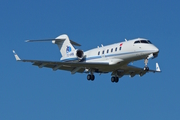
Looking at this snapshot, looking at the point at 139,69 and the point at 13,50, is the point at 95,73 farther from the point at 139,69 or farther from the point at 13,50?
the point at 13,50

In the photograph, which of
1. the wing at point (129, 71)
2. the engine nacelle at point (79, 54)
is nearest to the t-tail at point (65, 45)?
the engine nacelle at point (79, 54)

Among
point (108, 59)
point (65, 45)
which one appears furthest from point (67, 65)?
point (65, 45)

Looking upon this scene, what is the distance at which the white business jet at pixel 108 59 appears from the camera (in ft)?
95.6

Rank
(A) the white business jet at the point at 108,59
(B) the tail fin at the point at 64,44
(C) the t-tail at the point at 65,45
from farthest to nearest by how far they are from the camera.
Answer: (B) the tail fin at the point at 64,44, (C) the t-tail at the point at 65,45, (A) the white business jet at the point at 108,59

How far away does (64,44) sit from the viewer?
3516cm

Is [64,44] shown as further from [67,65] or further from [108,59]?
[108,59]

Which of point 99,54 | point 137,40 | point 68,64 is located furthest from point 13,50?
point 137,40

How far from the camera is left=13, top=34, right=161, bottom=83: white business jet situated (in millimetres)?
29141

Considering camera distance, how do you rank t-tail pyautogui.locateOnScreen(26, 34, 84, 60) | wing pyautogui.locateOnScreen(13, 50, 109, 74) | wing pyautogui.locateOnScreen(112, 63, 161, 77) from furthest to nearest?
t-tail pyautogui.locateOnScreen(26, 34, 84, 60) → wing pyautogui.locateOnScreen(112, 63, 161, 77) → wing pyautogui.locateOnScreen(13, 50, 109, 74)

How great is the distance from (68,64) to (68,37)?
17.0 feet

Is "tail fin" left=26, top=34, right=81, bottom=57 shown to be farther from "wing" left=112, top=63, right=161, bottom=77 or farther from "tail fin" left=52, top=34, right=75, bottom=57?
"wing" left=112, top=63, right=161, bottom=77

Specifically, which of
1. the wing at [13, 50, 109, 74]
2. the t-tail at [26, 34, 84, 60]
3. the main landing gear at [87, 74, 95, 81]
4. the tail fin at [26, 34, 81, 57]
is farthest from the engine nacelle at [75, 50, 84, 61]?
the tail fin at [26, 34, 81, 57]

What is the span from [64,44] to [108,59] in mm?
5677

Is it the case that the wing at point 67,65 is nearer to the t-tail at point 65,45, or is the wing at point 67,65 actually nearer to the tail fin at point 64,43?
the t-tail at point 65,45
